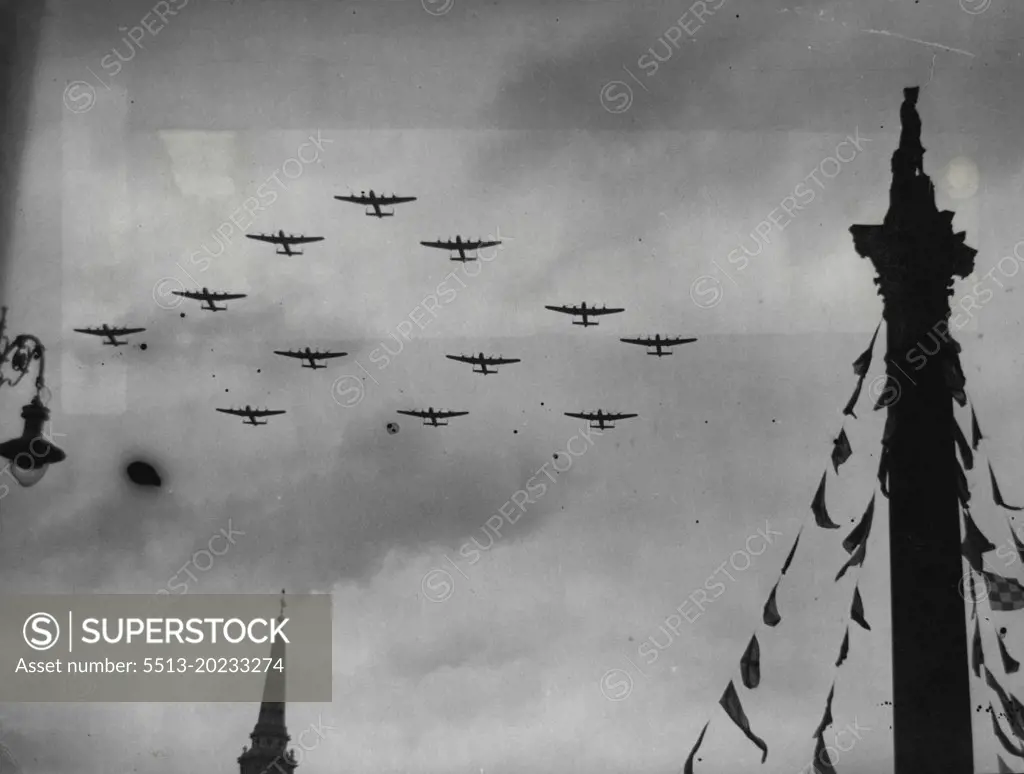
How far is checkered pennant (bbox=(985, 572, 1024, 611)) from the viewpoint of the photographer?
550cm

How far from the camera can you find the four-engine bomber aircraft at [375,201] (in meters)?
6.21

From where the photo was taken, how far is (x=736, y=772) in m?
6.07

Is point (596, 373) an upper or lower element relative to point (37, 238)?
lower

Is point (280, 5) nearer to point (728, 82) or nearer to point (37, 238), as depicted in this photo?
point (37, 238)

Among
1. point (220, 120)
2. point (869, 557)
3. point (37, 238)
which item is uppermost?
point (220, 120)

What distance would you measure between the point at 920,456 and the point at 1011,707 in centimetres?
153

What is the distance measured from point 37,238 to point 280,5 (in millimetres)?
2080

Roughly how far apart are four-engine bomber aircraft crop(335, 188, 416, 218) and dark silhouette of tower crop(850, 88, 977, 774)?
2883 mm

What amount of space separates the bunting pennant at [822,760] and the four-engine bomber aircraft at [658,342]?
7.95ft

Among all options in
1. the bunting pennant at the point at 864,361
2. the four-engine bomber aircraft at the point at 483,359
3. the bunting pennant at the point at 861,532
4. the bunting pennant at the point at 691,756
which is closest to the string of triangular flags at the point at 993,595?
the bunting pennant at the point at 861,532

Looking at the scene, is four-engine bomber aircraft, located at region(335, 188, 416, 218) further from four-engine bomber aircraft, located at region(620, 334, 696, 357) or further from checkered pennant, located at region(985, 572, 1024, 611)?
checkered pennant, located at region(985, 572, 1024, 611)

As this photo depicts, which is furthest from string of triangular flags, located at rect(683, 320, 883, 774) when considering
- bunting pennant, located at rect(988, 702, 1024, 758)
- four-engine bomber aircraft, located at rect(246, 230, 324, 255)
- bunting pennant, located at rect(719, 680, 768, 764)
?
four-engine bomber aircraft, located at rect(246, 230, 324, 255)

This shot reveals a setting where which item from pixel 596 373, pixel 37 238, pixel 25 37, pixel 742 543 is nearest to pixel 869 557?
pixel 742 543

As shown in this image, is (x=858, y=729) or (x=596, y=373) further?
(x=596, y=373)
